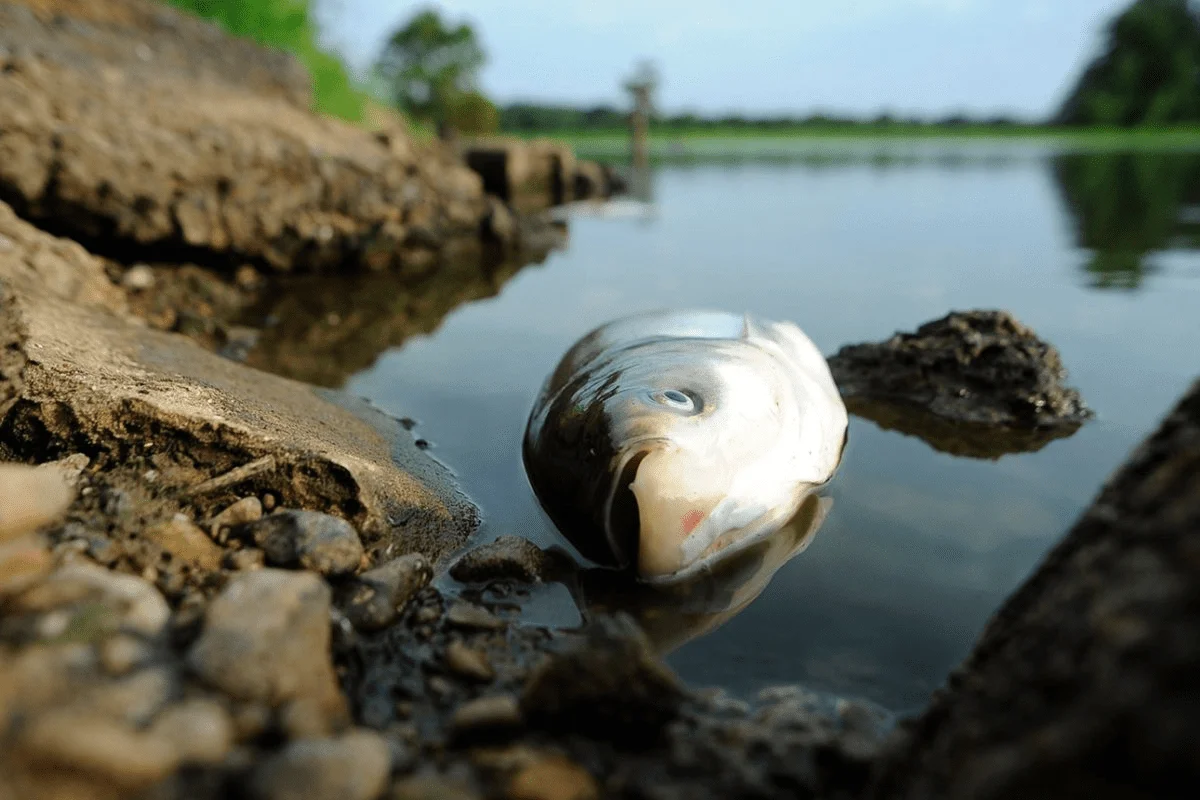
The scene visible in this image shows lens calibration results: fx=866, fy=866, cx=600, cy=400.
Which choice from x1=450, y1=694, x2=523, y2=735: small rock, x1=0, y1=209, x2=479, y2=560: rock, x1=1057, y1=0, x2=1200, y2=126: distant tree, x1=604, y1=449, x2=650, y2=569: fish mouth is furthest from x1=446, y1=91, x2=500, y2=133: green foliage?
x1=1057, y1=0, x2=1200, y2=126: distant tree

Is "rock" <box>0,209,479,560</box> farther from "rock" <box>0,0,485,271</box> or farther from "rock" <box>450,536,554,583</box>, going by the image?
"rock" <box>0,0,485,271</box>

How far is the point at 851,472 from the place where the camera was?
4.77 m

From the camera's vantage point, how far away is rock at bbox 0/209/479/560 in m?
3.53

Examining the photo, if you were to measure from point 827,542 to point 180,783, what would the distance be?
2.82 m

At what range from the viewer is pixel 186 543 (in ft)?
10.4

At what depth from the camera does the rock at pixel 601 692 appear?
96.2 inches

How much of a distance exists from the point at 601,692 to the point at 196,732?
1037mm

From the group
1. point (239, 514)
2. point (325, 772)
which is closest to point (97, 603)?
point (325, 772)

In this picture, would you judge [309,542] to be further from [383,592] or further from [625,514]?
[625,514]

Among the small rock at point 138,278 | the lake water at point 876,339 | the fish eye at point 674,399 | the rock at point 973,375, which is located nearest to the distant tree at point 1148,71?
the lake water at point 876,339

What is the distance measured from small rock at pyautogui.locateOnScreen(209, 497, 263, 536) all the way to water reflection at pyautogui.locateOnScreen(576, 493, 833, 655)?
4.33 feet

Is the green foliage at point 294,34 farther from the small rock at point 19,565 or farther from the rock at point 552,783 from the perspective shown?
the rock at point 552,783

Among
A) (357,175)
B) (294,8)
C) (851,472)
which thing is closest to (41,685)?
(851,472)

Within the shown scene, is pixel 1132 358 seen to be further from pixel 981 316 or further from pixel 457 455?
pixel 457 455
